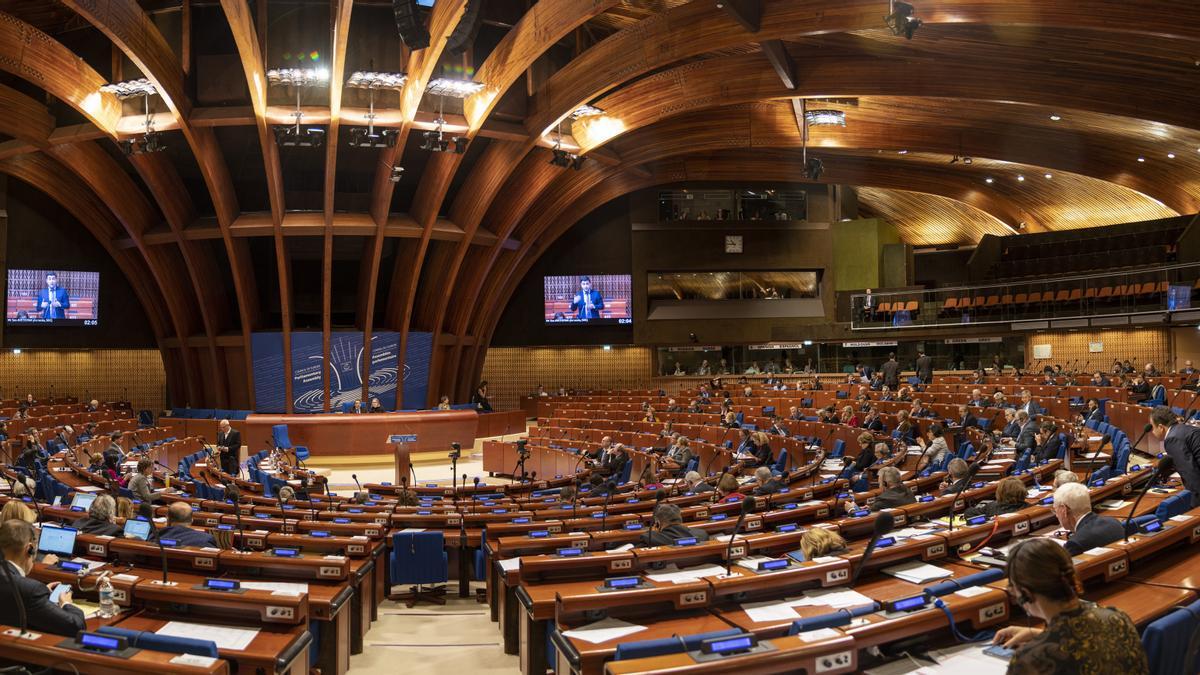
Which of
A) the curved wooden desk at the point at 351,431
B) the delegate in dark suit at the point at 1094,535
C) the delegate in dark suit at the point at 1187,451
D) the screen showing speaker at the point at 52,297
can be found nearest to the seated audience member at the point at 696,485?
the delegate in dark suit at the point at 1187,451

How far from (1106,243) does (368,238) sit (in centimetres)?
2504

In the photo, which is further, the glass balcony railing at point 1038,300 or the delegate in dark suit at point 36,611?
the glass balcony railing at point 1038,300

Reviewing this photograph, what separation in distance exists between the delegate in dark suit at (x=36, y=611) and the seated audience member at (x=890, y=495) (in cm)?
603

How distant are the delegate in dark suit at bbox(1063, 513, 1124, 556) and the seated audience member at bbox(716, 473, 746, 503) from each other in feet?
13.7

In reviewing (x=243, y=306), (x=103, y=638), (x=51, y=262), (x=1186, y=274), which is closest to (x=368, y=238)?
(x=243, y=306)

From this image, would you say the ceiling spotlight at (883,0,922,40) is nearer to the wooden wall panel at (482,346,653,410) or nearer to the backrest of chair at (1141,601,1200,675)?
the backrest of chair at (1141,601,1200,675)

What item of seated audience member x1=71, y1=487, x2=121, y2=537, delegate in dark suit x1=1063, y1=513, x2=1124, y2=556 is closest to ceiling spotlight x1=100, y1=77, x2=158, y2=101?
seated audience member x1=71, y1=487, x2=121, y2=537

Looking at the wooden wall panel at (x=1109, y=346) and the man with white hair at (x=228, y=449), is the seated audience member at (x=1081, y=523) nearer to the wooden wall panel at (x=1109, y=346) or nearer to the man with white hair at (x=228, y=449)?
the man with white hair at (x=228, y=449)

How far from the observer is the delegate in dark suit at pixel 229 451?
15.3 meters

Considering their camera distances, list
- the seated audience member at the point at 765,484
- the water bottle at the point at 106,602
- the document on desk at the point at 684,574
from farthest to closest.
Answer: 1. the seated audience member at the point at 765,484
2. the document on desk at the point at 684,574
3. the water bottle at the point at 106,602

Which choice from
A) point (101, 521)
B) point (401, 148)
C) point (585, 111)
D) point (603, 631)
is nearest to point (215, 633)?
point (603, 631)

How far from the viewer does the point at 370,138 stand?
18016 mm

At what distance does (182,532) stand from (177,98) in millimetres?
13859

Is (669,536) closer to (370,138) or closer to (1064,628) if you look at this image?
(1064,628)
